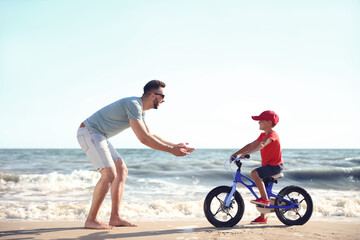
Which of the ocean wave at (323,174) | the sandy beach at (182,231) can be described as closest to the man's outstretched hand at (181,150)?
the sandy beach at (182,231)

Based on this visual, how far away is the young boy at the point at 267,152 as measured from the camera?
4598 mm

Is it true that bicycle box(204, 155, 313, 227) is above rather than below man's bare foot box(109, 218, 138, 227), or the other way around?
above

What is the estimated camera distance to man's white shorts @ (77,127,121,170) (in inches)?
168

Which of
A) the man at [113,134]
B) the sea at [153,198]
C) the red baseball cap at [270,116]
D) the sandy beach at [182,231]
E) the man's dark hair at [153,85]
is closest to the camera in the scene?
the sandy beach at [182,231]

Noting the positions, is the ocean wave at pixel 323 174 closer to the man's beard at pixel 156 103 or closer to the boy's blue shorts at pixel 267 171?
the boy's blue shorts at pixel 267 171

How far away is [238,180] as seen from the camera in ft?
15.6

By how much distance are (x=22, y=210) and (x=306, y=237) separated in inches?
200

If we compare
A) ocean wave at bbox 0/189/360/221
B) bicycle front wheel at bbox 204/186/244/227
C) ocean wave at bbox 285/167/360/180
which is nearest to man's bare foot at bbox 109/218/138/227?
bicycle front wheel at bbox 204/186/244/227

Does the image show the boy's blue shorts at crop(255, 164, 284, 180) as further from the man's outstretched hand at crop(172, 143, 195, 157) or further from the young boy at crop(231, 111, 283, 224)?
the man's outstretched hand at crop(172, 143, 195, 157)

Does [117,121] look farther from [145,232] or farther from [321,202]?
[321,202]

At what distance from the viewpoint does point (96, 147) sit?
4.26m

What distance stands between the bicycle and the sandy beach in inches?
4.8

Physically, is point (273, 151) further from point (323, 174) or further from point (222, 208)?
point (323, 174)

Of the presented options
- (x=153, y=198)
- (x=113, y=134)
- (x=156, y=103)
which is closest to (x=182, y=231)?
(x=113, y=134)
